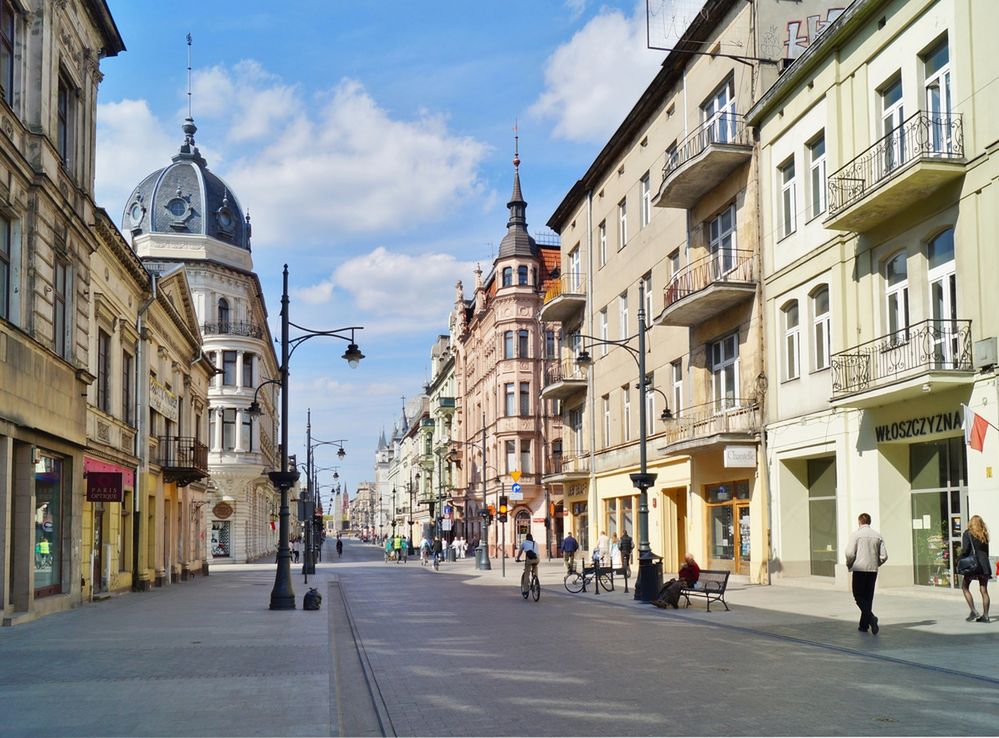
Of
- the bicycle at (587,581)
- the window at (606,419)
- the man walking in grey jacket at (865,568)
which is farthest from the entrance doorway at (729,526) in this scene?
the man walking in grey jacket at (865,568)

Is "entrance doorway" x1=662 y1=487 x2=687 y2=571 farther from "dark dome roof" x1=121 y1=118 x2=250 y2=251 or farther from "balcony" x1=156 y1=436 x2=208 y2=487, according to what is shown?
"dark dome roof" x1=121 y1=118 x2=250 y2=251

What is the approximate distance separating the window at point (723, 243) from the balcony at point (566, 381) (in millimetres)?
13124

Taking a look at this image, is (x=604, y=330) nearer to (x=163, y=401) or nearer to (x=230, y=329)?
(x=163, y=401)

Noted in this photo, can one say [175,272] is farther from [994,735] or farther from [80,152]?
[994,735]

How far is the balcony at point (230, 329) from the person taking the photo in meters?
61.3

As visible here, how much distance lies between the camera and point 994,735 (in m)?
7.92

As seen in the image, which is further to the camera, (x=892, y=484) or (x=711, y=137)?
(x=711, y=137)

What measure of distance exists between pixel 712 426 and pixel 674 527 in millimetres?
6403

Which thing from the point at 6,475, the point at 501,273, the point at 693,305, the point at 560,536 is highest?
the point at 501,273

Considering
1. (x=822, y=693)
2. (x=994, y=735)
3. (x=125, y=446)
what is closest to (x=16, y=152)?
(x=125, y=446)

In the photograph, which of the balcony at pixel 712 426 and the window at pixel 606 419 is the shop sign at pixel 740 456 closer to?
the balcony at pixel 712 426

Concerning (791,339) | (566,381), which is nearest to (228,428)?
(566,381)

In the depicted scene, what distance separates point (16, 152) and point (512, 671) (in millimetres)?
12834

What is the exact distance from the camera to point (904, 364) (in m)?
19.9
